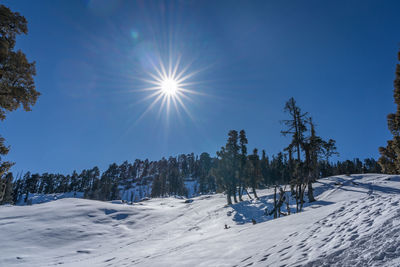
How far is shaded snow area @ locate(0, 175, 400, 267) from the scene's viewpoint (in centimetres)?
326

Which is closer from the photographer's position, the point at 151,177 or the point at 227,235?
the point at 227,235

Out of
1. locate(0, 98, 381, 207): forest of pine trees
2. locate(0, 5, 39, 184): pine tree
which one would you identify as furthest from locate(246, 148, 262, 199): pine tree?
locate(0, 5, 39, 184): pine tree

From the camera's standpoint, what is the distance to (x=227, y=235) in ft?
27.3

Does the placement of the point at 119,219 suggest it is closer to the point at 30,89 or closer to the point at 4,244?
the point at 4,244

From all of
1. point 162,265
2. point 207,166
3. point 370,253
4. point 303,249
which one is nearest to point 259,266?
point 303,249

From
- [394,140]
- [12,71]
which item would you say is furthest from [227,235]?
[394,140]

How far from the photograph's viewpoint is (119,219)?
25.3 metres

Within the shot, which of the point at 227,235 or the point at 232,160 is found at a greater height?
the point at 232,160

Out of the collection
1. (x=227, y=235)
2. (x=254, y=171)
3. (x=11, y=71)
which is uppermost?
(x=11, y=71)

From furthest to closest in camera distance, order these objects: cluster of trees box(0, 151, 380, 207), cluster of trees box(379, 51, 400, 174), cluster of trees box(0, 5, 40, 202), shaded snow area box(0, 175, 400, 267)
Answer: cluster of trees box(0, 151, 380, 207) < cluster of trees box(379, 51, 400, 174) < cluster of trees box(0, 5, 40, 202) < shaded snow area box(0, 175, 400, 267)

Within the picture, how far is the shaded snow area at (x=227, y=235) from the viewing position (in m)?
3.26

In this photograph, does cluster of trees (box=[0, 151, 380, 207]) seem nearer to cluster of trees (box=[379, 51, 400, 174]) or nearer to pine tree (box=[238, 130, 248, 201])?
pine tree (box=[238, 130, 248, 201])

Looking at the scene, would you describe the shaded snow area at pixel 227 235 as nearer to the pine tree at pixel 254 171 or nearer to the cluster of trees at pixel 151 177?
the pine tree at pixel 254 171

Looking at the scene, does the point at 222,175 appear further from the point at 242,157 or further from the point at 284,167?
the point at 284,167
